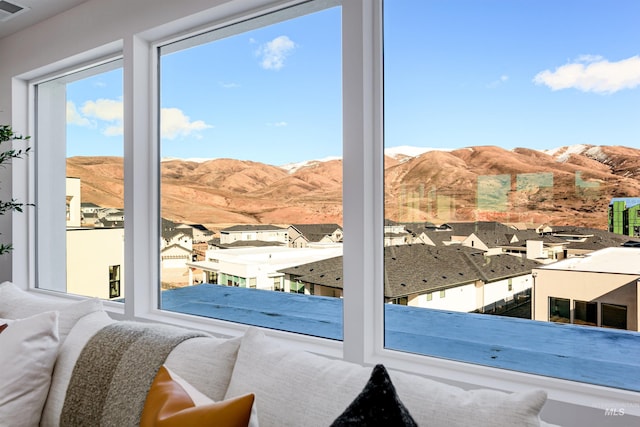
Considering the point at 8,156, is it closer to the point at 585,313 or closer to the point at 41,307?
the point at 41,307

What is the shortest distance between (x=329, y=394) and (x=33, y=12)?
3209mm

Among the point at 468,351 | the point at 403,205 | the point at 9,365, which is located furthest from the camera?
the point at 403,205

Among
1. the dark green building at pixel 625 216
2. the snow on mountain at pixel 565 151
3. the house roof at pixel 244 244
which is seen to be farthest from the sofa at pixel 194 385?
the snow on mountain at pixel 565 151

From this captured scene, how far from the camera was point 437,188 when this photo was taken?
1.82 metres

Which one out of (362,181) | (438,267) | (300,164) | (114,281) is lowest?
(114,281)

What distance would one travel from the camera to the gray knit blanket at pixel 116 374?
4.52 ft

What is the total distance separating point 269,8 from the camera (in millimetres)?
Answer: 2229

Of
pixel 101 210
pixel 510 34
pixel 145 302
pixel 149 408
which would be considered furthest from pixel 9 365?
pixel 510 34

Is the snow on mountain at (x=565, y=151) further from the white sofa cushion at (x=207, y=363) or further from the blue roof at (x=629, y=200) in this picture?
the white sofa cushion at (x=207, y=363)

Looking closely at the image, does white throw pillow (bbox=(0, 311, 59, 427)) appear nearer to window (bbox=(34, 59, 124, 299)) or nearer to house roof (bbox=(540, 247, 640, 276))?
window (bbox=(34, 59, 124, 299))

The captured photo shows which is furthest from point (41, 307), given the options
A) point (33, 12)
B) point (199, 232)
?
point (33, 12)

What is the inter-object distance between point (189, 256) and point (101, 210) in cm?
90

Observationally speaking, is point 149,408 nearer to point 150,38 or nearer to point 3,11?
point 150,38

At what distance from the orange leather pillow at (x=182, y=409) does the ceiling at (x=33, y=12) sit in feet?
8.65
